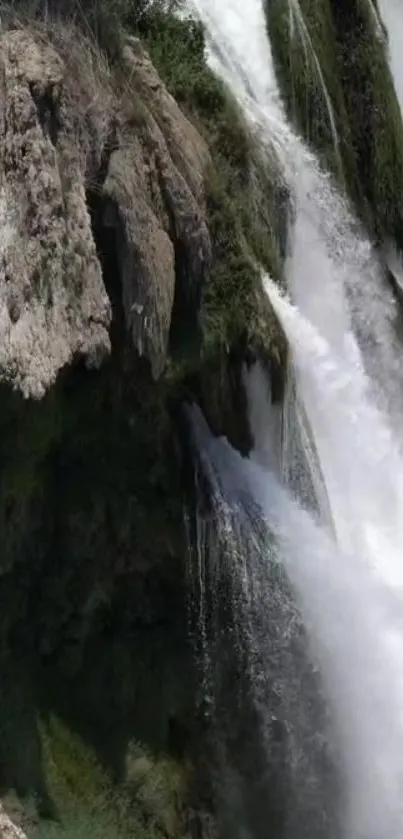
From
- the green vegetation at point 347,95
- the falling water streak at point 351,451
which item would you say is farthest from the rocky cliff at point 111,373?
the green vegetation at point 347,95

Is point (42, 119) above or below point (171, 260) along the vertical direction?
above

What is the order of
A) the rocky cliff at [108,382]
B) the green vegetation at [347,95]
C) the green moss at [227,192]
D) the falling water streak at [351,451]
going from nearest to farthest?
the rocky cliff at [108,382] < the green moss at [227,192] < the falling water streak at [351,451] < the green vegetation at [347,95]

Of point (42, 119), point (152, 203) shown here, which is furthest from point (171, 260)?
point (42, 119)

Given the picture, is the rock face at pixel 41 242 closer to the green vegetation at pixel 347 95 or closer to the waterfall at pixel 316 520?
the waterfall at pixel 316 520

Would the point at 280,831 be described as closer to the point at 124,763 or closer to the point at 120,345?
the point at 124,763

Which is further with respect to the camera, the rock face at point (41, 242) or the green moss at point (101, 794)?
the green moss at point (101, 794)

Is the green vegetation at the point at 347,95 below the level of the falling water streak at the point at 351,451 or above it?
above

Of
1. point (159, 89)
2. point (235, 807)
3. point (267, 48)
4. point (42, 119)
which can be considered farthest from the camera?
point (267, 48)

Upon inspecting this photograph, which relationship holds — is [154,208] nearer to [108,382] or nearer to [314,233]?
[108,382]
